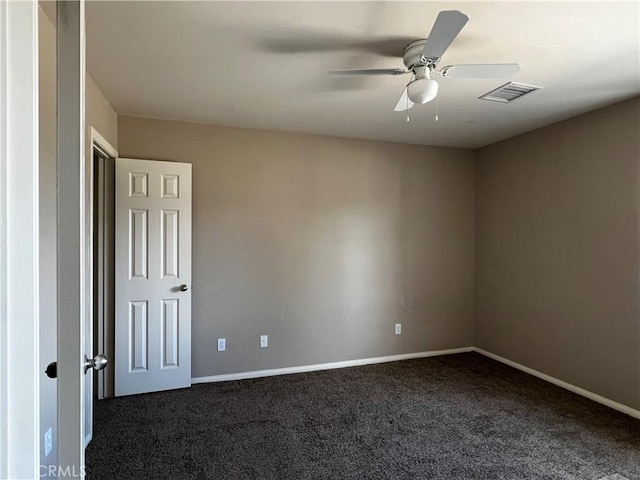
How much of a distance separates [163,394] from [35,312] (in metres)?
2.86

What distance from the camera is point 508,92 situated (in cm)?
270

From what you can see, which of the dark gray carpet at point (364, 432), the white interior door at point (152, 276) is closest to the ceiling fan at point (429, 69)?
the white interior door at point (152, 276)

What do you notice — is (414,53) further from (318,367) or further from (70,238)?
(318,367)

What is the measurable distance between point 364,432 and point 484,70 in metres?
2.49

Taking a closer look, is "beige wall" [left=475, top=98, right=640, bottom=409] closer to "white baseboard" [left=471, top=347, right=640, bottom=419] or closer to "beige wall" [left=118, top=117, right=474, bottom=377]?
"white baseboard" [left=471, top=347, right=640, bottom=419]

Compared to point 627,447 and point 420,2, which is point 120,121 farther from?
point 627,447

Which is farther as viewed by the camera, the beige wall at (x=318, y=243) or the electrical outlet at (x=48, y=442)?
the beige wall at (x=318, y=243)

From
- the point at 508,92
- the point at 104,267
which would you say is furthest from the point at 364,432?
the point at 508,92

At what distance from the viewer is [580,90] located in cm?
266

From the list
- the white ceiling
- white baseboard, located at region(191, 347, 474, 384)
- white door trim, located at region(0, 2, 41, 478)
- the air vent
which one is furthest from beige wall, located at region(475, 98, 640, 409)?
white door trim, located at region(0, 2, 41, 478)

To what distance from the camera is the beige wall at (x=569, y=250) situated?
285 centimetres

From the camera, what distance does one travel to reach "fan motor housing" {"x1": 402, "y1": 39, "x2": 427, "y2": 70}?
1.94 meters

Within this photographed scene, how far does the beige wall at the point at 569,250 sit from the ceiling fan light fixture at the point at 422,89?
2.07 metres

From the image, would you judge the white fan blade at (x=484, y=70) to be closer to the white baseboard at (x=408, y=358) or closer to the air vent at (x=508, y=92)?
the air vent at (x=508, y=92)
